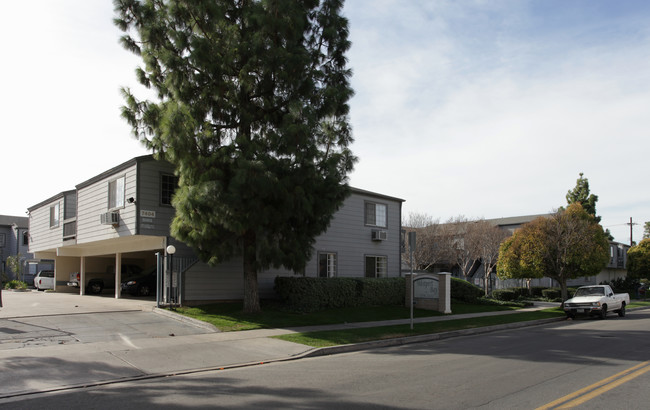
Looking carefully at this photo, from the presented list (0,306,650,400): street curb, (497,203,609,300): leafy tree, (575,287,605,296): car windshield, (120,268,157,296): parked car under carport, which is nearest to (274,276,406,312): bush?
(0,306,650,400): street curb

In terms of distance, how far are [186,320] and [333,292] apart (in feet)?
22.3

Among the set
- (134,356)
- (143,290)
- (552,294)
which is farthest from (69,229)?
(552,294)

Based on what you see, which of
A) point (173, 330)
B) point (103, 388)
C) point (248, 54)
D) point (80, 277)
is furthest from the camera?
point (80, 277)

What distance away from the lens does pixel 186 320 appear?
52.3 feet

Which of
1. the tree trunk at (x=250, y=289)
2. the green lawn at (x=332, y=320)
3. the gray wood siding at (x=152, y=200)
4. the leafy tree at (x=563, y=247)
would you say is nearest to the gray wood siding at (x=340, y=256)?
the green lawn at (x=332, y=320)

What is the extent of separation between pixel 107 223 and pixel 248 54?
9226 mm

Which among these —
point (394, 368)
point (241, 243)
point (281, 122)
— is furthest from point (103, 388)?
point (281, 122)

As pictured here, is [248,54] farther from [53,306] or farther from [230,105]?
[53,306]

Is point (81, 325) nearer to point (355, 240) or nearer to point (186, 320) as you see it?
point (186, 320)

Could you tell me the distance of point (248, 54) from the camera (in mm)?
15867

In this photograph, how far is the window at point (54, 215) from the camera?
27803 mm

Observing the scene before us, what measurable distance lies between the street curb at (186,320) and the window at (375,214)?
12.7 metres

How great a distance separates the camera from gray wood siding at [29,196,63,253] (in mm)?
27175

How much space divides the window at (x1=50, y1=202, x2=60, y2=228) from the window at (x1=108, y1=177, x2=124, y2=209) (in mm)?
9279
